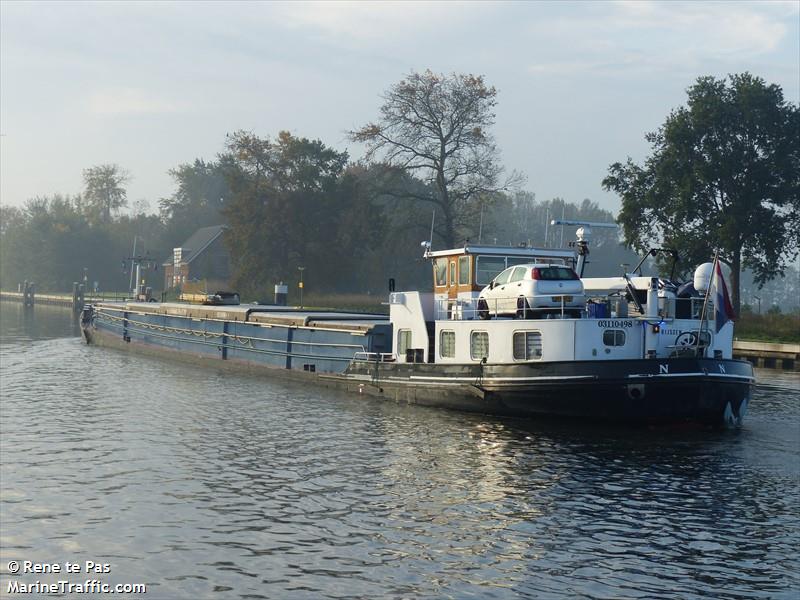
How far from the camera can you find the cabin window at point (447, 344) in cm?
2998

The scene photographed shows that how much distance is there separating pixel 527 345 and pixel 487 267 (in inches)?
191

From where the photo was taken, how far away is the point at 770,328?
5512 centimetres

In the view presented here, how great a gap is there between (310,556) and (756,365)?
130ft

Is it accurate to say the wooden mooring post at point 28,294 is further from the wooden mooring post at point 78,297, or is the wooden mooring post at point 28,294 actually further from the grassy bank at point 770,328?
the grassy bank at point 770,328

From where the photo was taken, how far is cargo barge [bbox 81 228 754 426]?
25266 millimetres

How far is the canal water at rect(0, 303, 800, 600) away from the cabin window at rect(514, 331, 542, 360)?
209 cm

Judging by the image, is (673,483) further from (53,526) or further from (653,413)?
(53,526)

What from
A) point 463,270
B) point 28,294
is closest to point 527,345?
→ point 463,270

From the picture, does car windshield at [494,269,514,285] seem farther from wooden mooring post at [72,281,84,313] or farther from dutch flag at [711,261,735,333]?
wooden mooring post at [72,281,84,313]

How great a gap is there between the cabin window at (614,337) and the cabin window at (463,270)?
20.7 feet

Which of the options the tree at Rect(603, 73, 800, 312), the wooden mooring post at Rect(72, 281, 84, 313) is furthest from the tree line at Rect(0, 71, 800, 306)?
the wooden mooring post at Rect(72, 281, 84, 313)

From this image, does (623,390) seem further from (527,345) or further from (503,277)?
(503,277)

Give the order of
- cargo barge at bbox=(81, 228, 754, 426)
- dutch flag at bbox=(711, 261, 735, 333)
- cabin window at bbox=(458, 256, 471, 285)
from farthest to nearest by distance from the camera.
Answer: cabin window at bbox=(458, 256, 471, 285) < dutch flag at bbox=(711, 261, 735, 333) < cargo barge at bbox=(81, 228, 754, 426)

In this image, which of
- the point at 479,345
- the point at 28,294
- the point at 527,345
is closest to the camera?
the point at 527,345
